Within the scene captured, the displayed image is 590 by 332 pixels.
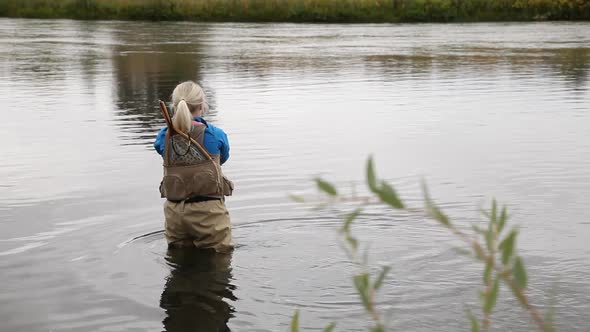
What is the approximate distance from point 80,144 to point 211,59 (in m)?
14.8

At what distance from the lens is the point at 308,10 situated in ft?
161

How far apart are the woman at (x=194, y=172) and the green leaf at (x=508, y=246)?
5.26 meters

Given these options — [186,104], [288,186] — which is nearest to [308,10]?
[288,186]

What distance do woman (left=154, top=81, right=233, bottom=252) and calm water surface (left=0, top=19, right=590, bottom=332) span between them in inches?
12.1

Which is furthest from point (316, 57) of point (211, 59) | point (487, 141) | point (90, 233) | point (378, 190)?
point (378, 190)

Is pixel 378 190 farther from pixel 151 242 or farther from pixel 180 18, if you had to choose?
pixel 180 18

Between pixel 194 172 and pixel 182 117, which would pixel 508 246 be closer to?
pixel 182 117

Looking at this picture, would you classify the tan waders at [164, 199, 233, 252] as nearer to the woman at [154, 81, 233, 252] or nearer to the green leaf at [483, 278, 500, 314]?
the woman at [154, 81, 233, 252]

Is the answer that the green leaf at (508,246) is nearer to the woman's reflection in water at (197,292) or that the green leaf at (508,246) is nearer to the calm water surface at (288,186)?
the calm water surface at (288,186)

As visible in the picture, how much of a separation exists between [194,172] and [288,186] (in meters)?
3.02

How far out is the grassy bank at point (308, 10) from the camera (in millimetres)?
47969

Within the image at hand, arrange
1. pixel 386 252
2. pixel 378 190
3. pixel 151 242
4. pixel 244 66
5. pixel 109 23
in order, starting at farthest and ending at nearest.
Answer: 1. pixel 109 23
2. pixel 244 66
3. pixel 151 242
4. pixel 386 252
5. pixel 378 190

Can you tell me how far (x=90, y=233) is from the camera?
27.7ft

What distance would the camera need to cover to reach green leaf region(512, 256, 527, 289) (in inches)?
74.4
